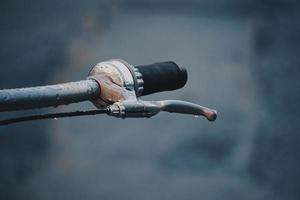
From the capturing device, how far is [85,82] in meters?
1.87

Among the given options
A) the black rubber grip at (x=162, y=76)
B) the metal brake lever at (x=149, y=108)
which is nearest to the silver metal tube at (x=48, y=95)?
the metal brake lever at (x=149, y=108)

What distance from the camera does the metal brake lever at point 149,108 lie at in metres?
1.82

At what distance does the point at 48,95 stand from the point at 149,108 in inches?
17.3

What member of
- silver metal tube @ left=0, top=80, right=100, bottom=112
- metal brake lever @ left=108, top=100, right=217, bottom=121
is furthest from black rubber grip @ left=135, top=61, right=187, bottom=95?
silver metal tube @ left=0, top=80, right=100, bottom=112

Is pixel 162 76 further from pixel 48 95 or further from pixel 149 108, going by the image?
pixel 48 95

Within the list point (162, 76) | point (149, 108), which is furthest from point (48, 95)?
point (162, 76)

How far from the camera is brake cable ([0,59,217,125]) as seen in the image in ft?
5.19

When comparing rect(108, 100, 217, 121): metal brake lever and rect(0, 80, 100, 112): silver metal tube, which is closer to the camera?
rect(0, 80, 100, 112): silver metal tube

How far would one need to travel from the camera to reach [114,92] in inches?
75.5

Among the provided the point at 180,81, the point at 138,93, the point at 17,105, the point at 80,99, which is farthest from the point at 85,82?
the point at 180,81

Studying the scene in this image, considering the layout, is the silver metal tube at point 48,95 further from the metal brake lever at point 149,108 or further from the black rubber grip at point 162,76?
the black rubber grip at point 162,76

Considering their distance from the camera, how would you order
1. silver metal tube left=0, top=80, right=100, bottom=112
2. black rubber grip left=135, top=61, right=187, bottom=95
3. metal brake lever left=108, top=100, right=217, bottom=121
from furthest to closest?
black rubber grip left=135, top=61, right=187, bottom=95
metal brake lever left=108, top=100, right=217, bottom=121
silver metal tube left=0, top=80, right=100, bottom=112

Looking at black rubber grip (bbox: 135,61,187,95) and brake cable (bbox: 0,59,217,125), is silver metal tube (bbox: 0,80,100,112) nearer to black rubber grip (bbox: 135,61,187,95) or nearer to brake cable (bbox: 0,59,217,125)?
brake cable (bbox: 0,59,217,125)

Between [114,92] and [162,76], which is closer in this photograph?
[114,92]
